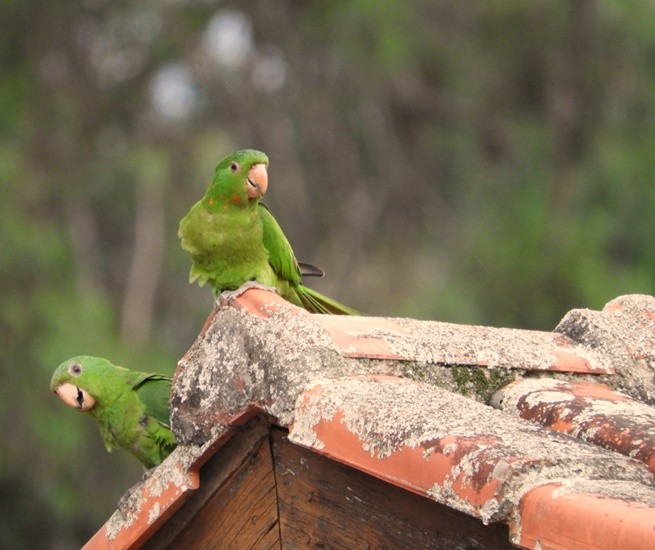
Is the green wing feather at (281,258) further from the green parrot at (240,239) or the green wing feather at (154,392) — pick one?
the green wing feather at (154,392)

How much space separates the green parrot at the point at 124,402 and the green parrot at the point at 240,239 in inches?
23.9

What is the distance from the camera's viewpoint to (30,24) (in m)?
12.7

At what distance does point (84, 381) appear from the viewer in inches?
143

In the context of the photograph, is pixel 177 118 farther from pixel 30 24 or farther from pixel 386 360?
pixel 386 360

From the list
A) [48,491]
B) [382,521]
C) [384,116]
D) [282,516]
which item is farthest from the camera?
[384,116]

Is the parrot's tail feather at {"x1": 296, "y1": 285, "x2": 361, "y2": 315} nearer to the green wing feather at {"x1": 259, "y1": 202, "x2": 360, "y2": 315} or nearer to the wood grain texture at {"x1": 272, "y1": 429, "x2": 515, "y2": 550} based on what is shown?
the green wing feather at {"x1": 259, "y1": 202, "x2": 360, "y2": 315}

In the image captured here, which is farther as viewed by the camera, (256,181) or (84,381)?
(256,181)

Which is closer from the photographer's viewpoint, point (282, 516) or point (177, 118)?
point (282, 516)

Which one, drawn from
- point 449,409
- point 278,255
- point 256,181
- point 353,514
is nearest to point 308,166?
point 278,255

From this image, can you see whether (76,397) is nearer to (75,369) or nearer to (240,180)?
(75,369)

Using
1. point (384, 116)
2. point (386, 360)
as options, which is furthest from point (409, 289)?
point (386, 360)

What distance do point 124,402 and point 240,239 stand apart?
2.62ft

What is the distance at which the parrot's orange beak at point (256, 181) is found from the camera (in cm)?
415

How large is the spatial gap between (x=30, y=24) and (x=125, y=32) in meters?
1.07
